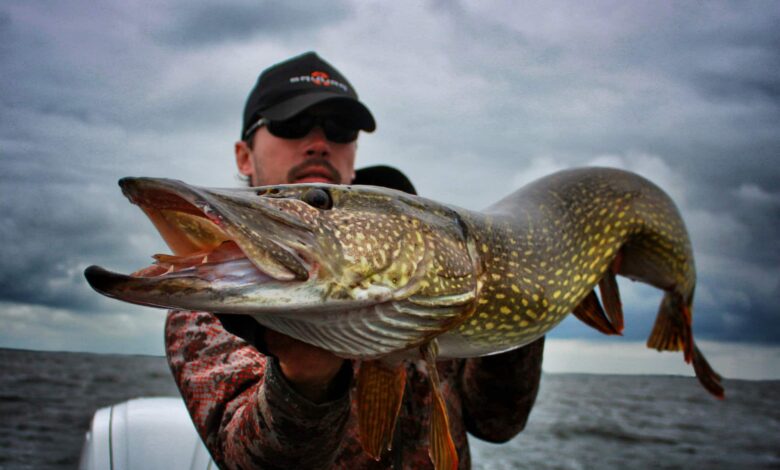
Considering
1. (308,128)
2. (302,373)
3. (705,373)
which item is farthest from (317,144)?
(705,373)

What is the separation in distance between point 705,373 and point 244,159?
2185 mm

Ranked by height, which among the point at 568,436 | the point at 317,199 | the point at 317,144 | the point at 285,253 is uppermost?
the point at 317,144

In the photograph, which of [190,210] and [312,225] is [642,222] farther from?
[190,210]

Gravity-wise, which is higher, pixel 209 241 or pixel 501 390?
pixel 209 241

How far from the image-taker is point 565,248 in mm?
1763

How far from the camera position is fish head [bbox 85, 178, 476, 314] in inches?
36.1

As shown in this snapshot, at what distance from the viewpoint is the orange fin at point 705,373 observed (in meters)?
2.11

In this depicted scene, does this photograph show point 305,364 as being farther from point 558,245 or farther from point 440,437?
point 558,245

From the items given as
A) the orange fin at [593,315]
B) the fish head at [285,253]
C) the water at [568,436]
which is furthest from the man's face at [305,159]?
the water at [568,436]

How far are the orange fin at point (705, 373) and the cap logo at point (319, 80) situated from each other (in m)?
1.86

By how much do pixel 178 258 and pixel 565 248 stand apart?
46.3 inches

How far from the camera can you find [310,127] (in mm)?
2545

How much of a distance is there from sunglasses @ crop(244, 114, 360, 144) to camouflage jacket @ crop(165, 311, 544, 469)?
93 cm

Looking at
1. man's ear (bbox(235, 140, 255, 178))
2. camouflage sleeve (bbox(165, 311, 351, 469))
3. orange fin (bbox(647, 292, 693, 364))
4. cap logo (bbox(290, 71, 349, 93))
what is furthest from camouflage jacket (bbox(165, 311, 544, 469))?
cap logo (bbox(290, 71, 349, 93))
